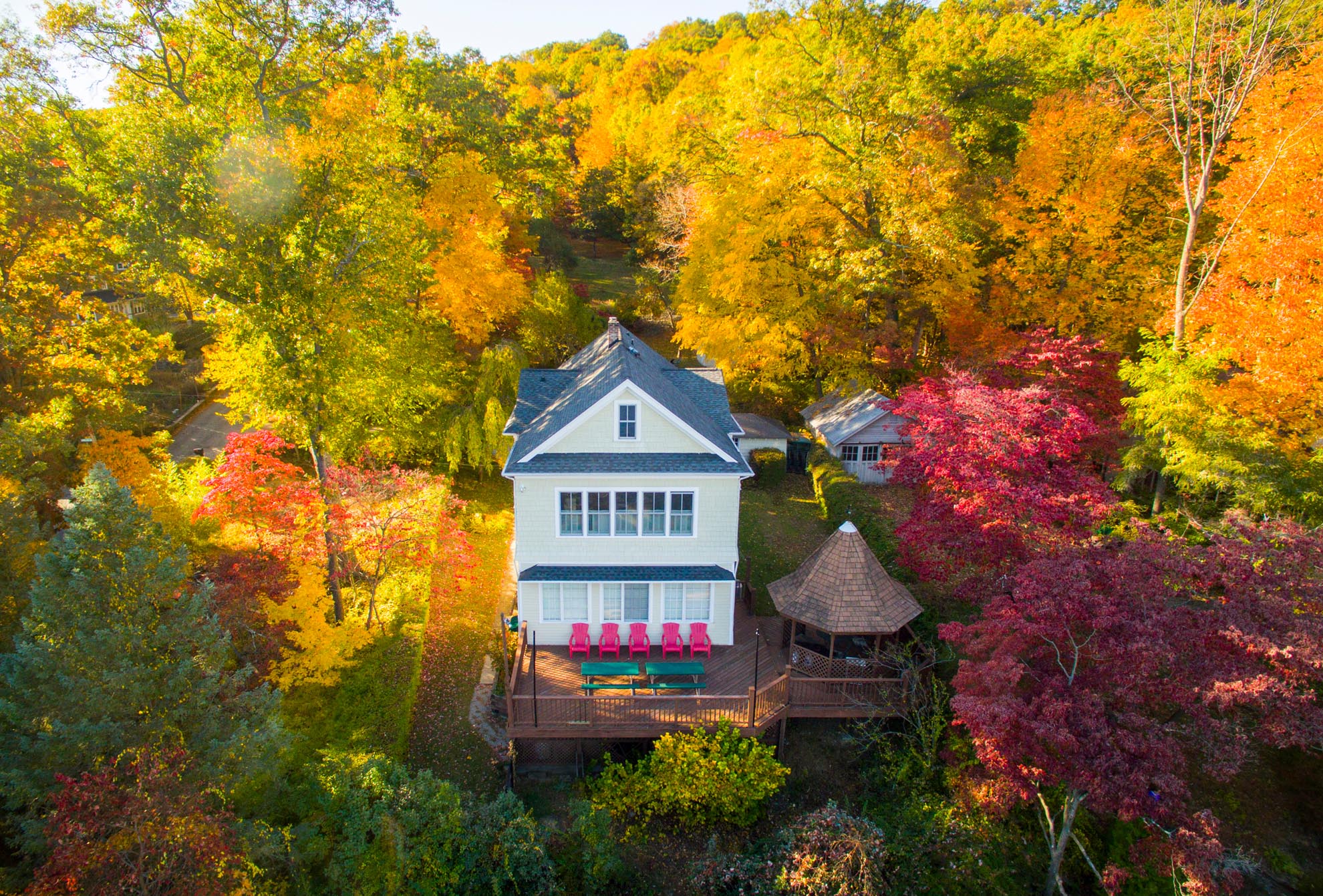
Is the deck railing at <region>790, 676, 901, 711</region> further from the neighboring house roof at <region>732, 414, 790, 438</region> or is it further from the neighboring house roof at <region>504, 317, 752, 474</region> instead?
the neighboring house roof at <region>732, 414, 790, 438</region>

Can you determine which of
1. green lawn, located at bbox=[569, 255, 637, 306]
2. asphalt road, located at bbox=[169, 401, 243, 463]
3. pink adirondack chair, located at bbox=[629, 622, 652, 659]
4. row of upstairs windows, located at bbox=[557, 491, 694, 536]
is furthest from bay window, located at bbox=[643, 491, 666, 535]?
green lawn, located at bbox=[569, 255, 637, 306]

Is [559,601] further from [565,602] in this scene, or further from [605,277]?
[605,277]

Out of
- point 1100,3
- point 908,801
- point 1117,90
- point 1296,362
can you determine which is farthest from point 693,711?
point 1100,3

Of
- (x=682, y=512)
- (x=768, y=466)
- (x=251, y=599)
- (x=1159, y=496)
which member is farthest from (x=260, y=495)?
(x=1159, y=496)

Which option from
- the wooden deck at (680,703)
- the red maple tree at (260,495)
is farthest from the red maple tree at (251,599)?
the wooden deck at (680,703)

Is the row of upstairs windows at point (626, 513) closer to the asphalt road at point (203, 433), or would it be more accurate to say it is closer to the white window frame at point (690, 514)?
the white window frame at point (690, 514)

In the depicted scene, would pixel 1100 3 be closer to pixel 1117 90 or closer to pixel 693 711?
pixel 1117 90
